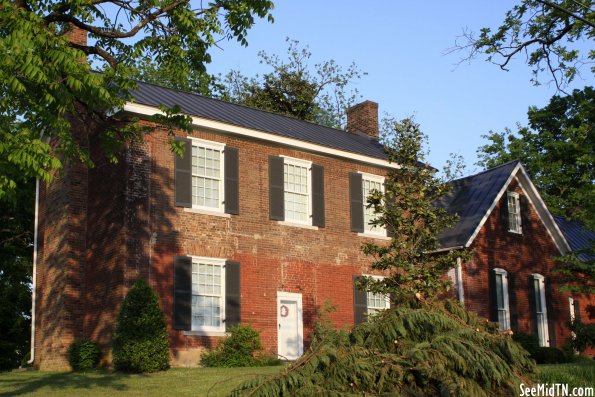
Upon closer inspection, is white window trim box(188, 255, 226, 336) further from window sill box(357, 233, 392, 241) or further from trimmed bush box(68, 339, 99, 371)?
window sill box(357, 233, 392, 241)

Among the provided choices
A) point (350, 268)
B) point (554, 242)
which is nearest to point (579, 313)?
point (554, 242)

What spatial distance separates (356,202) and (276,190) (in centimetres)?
305

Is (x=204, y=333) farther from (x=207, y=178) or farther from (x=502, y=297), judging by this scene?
(x=502, y=297)

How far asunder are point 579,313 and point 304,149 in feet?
43.3

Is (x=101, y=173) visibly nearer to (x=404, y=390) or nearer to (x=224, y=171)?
(x=224, y=171)

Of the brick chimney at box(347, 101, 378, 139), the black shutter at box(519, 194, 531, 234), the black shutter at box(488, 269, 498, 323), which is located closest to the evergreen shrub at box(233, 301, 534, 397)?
the black shutter at box(488, 269, 498, 323)

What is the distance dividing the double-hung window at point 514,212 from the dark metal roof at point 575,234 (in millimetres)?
3489

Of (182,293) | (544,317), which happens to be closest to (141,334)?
(182,293)

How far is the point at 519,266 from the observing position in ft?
88.4

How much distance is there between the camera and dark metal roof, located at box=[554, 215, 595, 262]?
99.2 feet

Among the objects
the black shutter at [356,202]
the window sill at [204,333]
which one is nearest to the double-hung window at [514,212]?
the black shutter at [356,202]

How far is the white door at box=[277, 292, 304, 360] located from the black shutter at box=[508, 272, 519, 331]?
26.2 ft

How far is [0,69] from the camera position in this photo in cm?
1054

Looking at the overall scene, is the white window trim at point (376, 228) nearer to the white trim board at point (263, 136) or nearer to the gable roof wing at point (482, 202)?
the white trim board at point (263, 136)
